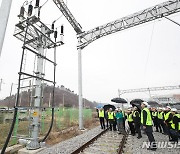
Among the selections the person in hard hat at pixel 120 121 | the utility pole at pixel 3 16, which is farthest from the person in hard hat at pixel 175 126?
the utility pole at pixel 3 16

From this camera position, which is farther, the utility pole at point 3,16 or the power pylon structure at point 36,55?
the power pylon structure at point 36,55

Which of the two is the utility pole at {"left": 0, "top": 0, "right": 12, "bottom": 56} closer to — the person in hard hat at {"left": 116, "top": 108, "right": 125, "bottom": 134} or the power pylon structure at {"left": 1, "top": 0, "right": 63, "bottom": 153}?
the power pylon structure at {"left": 1, "top": 0, "right": 63, "bottom": 153}

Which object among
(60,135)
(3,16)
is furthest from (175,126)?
(3,16)

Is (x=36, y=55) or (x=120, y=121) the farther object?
(x=120, y=121)

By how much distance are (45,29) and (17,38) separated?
1.38 m

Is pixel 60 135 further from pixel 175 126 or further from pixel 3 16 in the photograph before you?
pixel 3 16

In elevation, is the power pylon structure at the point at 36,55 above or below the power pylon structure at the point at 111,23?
below

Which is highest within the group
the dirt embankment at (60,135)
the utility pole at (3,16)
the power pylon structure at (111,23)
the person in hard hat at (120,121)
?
the power pylon structure at (111,23)

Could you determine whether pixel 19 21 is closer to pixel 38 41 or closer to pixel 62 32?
pixel 38 41

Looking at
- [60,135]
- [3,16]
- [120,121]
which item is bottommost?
[60,135]

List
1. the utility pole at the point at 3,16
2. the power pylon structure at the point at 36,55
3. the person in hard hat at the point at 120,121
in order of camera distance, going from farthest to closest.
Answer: the person in hard hat at the point at 120,121 → the power pylon structure at the point at 36,55 → the utility pole at the point at 3,16

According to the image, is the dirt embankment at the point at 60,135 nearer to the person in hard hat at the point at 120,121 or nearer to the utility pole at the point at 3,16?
the person in hard hat at the point at 120,121

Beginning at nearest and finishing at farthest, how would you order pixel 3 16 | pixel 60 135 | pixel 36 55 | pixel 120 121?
pixel 3 16, pixel 36 55, pixel 60 135, pixel 120 121

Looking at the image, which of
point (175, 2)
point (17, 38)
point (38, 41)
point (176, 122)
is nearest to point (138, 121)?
point (176, 122)
